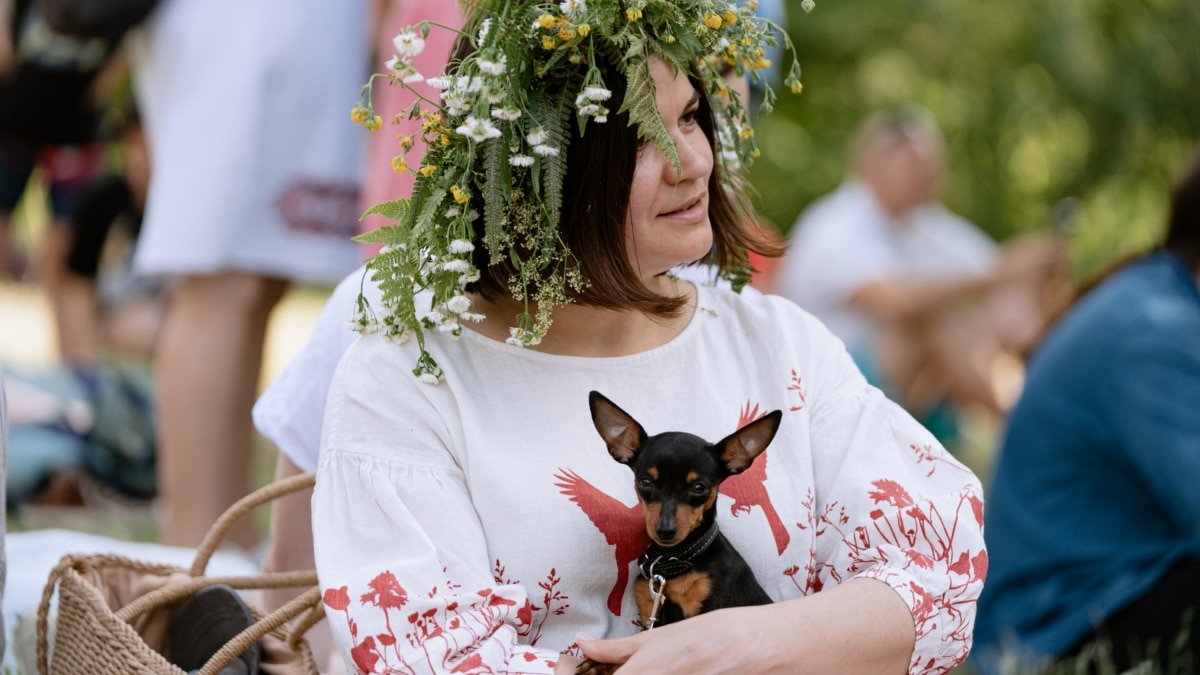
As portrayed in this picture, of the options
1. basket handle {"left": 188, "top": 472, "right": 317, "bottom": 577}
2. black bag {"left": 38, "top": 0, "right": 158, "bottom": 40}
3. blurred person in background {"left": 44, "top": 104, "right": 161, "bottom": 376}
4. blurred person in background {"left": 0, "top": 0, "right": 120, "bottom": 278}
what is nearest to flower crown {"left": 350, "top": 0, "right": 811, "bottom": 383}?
basket handle {"left": 188, "top": 472, "right": 317, "bottom": 577}

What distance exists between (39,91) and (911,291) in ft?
13.3

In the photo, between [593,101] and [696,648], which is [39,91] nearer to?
[593,101]

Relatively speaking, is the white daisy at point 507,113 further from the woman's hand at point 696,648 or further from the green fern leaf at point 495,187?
the woman's hand at point 696,648

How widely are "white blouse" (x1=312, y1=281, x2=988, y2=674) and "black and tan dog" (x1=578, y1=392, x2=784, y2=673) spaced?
83mm

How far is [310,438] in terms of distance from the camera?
2496 mm

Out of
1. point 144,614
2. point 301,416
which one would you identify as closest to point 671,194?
point 301,416

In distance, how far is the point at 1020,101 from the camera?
11016 millimetres

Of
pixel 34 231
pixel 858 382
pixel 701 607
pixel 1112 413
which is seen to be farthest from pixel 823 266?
pixel 34 231

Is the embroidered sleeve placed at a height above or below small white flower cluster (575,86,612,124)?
below

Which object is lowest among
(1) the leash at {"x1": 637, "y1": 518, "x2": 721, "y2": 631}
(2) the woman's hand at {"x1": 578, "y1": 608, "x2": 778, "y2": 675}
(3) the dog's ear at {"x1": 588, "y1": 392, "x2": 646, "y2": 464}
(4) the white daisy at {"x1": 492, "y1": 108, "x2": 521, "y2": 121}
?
(2) the woman's hand at {"x1": 578, "y1": 608, "x2": 778, "y2": 675}

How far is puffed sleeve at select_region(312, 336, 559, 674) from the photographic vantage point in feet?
6.00

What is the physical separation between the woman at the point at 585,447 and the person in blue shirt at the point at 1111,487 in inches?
51.6

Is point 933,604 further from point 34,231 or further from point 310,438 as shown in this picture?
point 34,231

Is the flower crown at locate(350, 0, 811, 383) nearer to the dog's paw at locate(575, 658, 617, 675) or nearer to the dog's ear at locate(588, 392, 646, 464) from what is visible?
the dog's ear at locate(588, 392, 646, 464)
